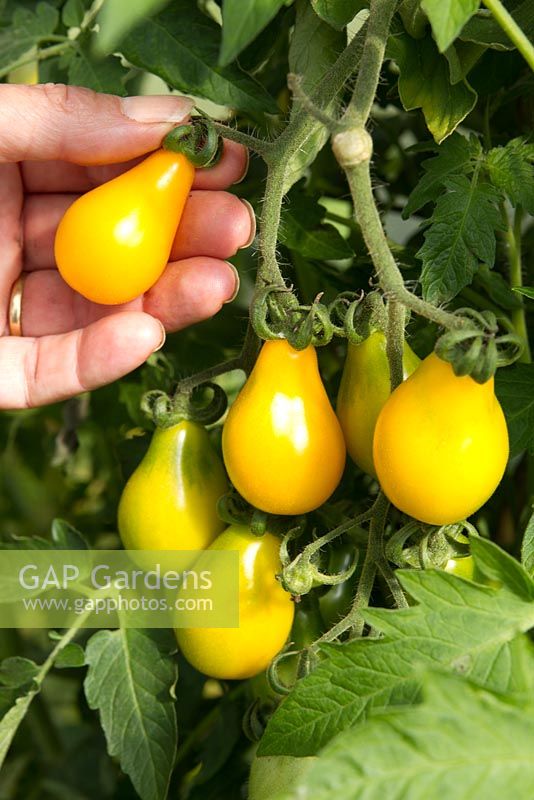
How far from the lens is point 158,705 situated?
2.28 ft

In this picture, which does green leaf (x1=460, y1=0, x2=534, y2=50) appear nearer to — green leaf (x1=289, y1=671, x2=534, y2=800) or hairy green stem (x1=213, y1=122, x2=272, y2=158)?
hairy green stem (x1=213, y1=122, x2=272, y2=158)

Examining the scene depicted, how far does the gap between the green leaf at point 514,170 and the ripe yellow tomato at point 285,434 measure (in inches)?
6.9

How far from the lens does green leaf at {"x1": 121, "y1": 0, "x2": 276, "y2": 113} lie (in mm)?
659

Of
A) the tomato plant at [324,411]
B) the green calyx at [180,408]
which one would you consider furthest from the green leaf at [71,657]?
the green calyx at [180,408]

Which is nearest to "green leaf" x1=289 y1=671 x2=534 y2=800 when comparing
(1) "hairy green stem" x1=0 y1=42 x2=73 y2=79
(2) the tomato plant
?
(2) the tomato plant

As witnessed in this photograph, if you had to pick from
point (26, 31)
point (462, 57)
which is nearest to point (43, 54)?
point (26, 31)

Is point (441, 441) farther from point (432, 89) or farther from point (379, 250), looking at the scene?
point (432, 89)

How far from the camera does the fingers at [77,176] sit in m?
0.73

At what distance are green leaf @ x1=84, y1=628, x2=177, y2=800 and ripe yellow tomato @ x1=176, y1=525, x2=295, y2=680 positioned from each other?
0.06m

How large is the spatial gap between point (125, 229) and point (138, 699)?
346mm

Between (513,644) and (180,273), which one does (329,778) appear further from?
(180,273)

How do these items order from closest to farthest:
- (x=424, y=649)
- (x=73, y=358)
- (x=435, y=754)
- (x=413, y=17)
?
(x=435, y=754), (x=424, y=649), (x=413, y=17), (x=73, y=358)

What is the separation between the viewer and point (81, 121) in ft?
2.35

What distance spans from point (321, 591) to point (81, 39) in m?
0.47
